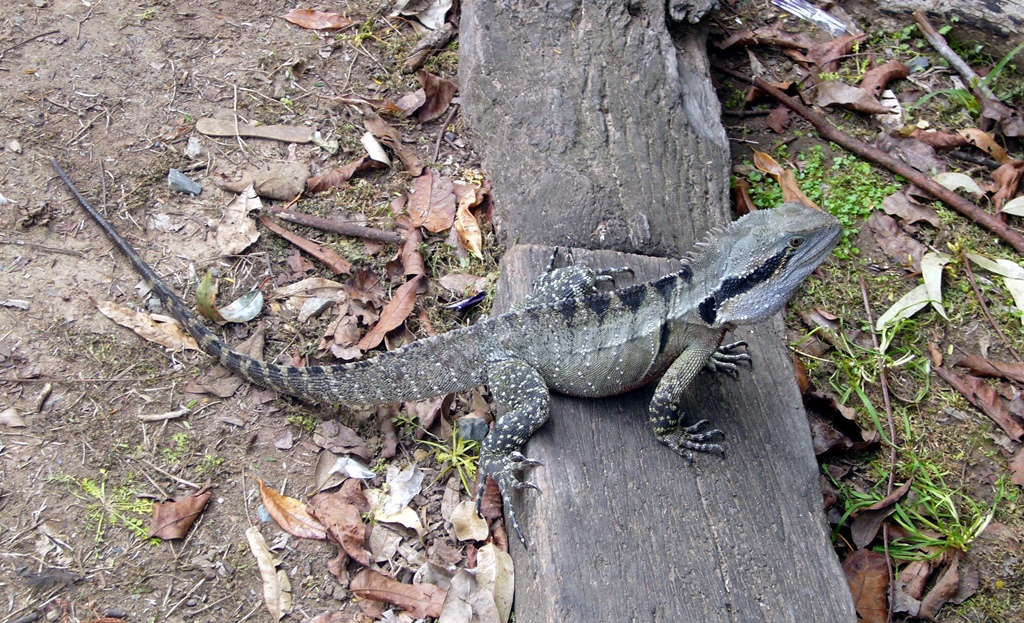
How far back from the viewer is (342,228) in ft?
17.7

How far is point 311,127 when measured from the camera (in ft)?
19.5

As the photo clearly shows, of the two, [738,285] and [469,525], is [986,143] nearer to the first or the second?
[738,285]

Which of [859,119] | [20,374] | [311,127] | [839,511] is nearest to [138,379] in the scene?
[20,374]

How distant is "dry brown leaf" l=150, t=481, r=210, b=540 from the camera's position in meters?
4.00

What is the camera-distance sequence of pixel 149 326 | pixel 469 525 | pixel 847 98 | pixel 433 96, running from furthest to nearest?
pixel 847 98 → pixel 433 96 → pixel 149 326 → pixel 469 525

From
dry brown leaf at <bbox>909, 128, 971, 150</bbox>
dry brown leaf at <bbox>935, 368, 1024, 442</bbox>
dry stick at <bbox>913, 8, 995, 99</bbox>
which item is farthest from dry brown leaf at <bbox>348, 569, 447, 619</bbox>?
dry stick at <bbox>913, 8, 995, 99</bbox>

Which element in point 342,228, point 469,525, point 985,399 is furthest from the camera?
point 342,228

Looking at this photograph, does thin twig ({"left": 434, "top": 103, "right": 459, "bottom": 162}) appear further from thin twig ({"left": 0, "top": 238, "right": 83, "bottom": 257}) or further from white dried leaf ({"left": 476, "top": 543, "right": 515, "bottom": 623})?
white dried leaf ({"left": 476, "top": 543, "right": 515, "bottom": 623})

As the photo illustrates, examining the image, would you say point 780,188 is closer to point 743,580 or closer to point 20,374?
point 743,580

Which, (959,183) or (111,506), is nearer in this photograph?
(111,506)

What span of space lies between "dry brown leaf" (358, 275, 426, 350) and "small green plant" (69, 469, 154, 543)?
158 centimetres

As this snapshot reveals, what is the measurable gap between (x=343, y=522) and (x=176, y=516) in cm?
87

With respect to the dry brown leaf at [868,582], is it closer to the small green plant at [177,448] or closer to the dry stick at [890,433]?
the dry stick at [890,433]

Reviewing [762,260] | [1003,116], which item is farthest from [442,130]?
[1003,116]
